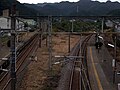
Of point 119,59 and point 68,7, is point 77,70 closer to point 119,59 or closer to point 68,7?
point 119,59

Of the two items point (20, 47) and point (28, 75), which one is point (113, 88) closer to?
point (28, 75)

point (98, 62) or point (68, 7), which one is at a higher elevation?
point (68, 7)

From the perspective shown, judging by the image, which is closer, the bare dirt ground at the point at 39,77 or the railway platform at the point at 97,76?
the bare dirt ground at the point at 39,77

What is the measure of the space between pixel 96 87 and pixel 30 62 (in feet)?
27.5

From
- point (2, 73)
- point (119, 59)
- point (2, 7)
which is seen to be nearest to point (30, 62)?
point (2, 73)

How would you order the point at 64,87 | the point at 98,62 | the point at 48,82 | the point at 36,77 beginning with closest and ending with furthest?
the point at 64,87
the point at 48,82
the point at 36,77
the point at 98,62

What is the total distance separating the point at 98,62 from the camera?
2675 centimetres

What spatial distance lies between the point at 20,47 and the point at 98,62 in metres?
7.23

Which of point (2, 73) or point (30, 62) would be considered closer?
point (2, 73)

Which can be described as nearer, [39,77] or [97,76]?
[39,77]

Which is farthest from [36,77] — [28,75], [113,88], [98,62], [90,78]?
[98,62]

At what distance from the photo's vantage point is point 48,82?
1820 cm

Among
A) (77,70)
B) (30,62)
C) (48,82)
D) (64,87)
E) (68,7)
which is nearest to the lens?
(64,87)

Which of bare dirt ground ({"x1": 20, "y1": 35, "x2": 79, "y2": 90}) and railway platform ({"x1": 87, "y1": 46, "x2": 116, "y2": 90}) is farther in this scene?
railway platform ({"x1": 87, "y1": 46, "x2": 116, "y2": 90})
